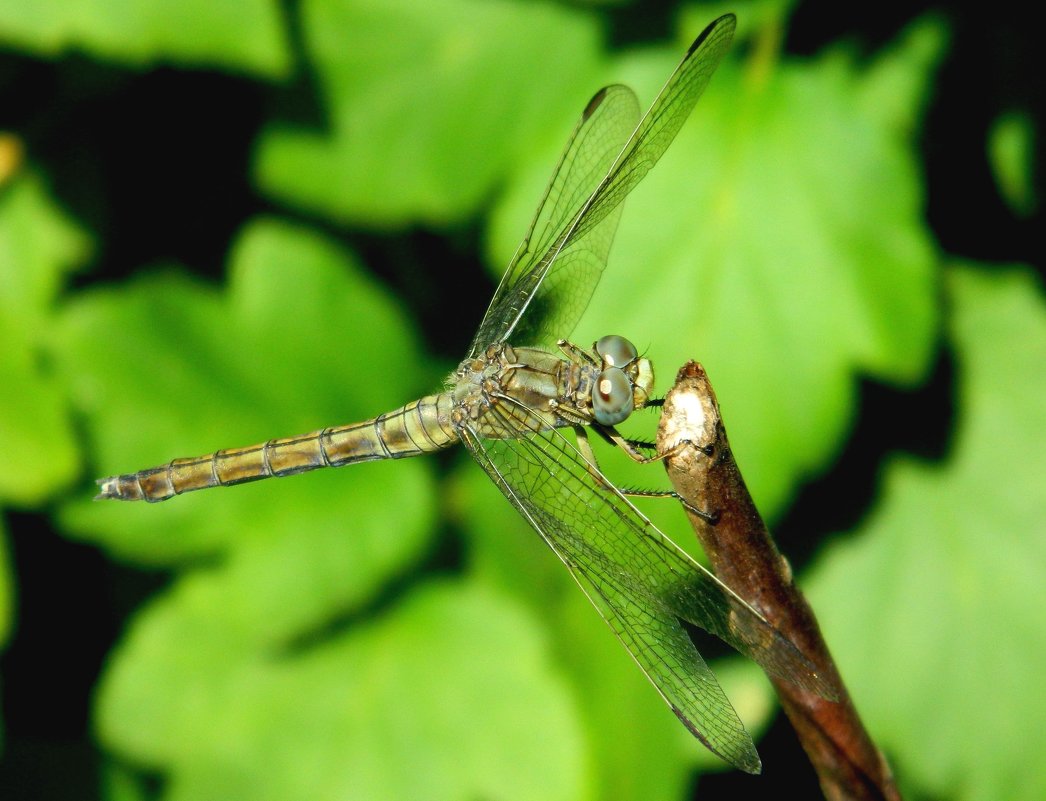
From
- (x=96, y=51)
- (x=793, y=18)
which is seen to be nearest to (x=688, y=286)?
(x=793, y=18)

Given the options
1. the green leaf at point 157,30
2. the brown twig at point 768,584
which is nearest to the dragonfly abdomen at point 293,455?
the green leaf at point 157,30

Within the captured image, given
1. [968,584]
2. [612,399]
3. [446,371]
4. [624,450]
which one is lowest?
[968,584]

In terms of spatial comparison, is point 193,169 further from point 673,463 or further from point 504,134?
point 673,463

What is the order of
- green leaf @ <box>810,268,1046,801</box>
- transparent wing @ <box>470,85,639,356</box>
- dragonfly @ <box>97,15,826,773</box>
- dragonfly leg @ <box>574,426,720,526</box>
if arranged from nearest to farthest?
dragonfly @ <box>97,15,826,773</box>, dragonfly leg @ <box>574,426,720,526</box>, transparent wing @ <box>470,85,639,356</box>, green leaf @ <box>810,268,1046,801</box>

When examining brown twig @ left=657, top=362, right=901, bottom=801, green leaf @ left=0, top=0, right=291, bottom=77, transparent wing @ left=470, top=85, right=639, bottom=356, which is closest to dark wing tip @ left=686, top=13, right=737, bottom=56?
transparent wing @ left=470, top=85, right=639, bottom=356

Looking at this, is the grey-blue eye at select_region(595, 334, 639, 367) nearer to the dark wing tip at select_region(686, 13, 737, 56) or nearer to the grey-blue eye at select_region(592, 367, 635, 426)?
the grey-blue eye at select_region(592, 367, 635, 426)

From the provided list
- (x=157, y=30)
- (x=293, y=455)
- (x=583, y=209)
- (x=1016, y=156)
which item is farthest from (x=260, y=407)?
(x=1016, y=156)

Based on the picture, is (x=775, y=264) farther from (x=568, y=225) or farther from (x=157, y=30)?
(x=157, y=30)
